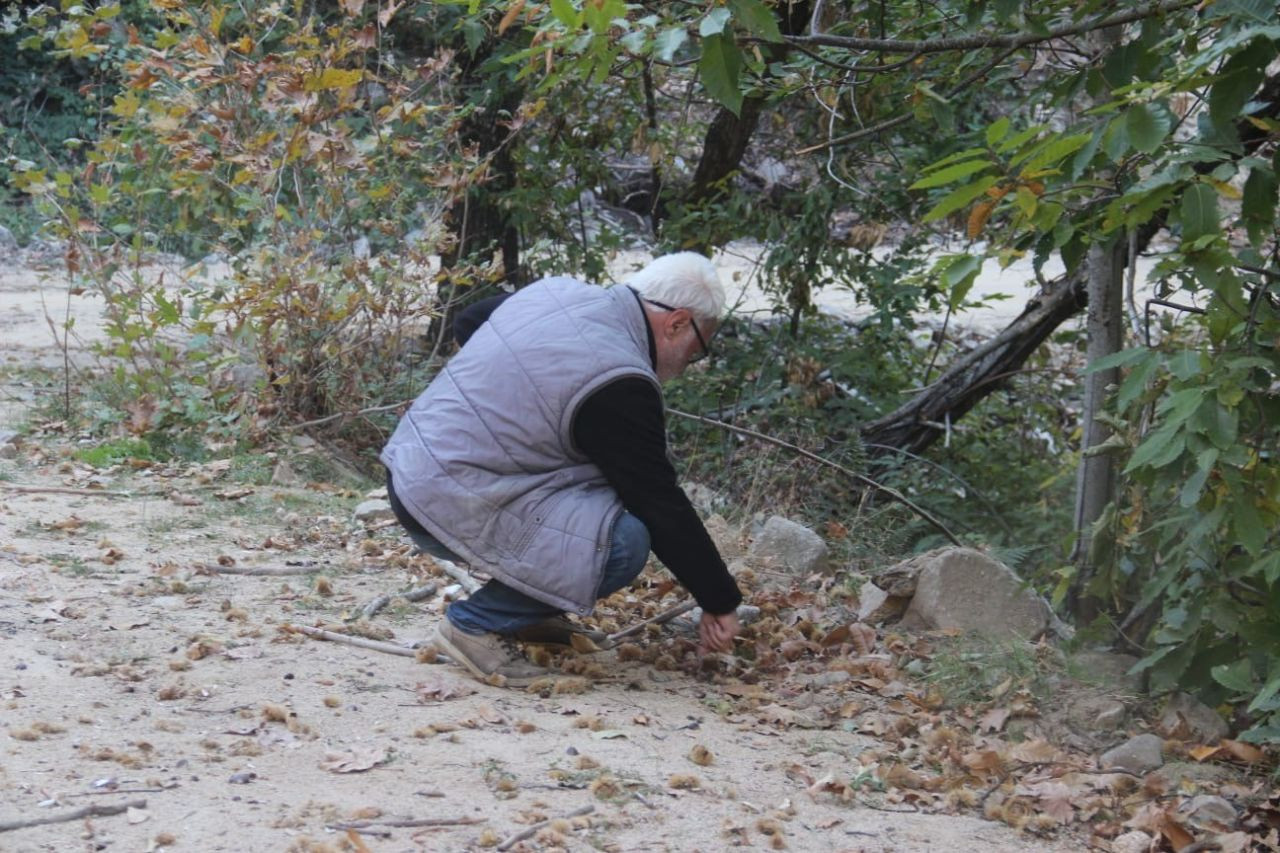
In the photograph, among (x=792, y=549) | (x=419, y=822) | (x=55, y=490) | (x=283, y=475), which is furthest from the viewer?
(x=283, y=475)

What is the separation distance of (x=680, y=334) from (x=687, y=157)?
5654 millimetres

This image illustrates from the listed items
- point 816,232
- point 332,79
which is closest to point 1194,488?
point 332,79

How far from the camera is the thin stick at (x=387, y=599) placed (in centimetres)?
452

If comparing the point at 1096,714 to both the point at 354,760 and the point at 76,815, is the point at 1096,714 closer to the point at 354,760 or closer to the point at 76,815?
the point at 354,760

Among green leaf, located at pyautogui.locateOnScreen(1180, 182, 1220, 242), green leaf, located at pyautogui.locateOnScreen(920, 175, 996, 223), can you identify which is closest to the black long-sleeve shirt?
green leaf, located at pyautogui.locateOnScreen(920, 175, 996, 223)

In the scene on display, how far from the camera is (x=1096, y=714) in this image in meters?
3.99

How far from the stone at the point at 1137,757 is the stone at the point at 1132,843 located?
0.38m

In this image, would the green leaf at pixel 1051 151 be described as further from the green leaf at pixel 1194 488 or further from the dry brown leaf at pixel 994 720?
the dry brown leaf at pixel 994 720

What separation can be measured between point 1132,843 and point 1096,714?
2.52 ft

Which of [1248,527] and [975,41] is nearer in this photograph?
[1248,527]

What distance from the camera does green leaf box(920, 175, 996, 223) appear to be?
10.2 feet

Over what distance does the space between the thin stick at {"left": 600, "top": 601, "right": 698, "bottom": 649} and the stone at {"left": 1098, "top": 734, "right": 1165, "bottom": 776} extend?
1314 mm

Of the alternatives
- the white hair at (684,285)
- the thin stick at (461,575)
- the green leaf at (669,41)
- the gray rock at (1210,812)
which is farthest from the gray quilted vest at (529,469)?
the gray rock at (1210,812)

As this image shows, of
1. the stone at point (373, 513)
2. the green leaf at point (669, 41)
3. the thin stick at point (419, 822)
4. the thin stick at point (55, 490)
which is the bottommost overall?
the thin stick at point (55, 490)
